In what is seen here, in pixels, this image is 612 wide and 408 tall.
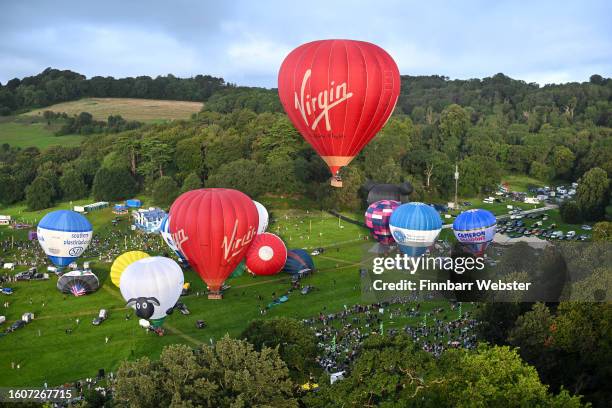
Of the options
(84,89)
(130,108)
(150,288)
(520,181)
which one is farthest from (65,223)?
(84,89)

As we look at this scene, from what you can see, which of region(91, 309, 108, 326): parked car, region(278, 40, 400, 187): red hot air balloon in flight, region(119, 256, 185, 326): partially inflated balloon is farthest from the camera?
region(91, 309, 108, 326): parked car

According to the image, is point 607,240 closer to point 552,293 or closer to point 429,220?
point 552,293

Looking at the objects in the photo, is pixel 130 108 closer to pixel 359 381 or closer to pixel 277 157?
pixel 277 157

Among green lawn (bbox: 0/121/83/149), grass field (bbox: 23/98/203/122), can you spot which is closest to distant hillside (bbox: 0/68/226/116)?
grass field (bbox: 23/98/203/122)

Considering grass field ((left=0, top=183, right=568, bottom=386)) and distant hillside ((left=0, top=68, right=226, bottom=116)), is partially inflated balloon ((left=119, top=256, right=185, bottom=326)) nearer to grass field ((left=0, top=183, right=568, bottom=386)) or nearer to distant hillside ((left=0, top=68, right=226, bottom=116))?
grass field ((left=0, top=183, right=568, bottom=386))

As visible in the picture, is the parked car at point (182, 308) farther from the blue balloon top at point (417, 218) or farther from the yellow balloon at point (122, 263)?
the blue balloon top at point (417, 218)

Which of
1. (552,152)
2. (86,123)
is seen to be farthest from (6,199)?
(552,152)
